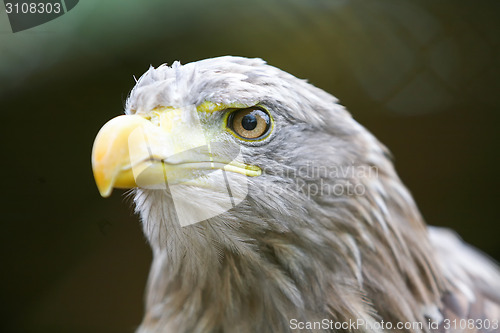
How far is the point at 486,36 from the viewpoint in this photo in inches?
58.9

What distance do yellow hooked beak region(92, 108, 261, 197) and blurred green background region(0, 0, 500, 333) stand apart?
0.46 feet

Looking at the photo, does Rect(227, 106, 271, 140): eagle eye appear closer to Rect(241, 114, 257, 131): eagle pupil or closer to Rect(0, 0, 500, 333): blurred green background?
Rect(241, 114, 257, 131): eagle pupil

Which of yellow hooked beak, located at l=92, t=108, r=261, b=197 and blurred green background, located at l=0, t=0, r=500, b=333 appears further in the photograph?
blurred green background, located at l=0, t=0, r=500, b=333

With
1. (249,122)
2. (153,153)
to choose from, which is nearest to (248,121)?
(249,122)

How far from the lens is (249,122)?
75 centimetres

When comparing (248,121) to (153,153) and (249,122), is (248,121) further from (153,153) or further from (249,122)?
(153,153)

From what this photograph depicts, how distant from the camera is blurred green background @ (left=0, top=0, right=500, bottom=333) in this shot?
2.64 feet

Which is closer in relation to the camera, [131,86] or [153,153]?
[153,153]

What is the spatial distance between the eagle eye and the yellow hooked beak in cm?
5

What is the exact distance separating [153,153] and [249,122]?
0.17 metres

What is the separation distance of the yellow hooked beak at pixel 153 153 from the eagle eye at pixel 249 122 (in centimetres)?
5

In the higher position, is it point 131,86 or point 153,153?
point 131,86

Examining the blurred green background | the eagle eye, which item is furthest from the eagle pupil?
the blurred green background

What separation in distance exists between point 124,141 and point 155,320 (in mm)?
455
